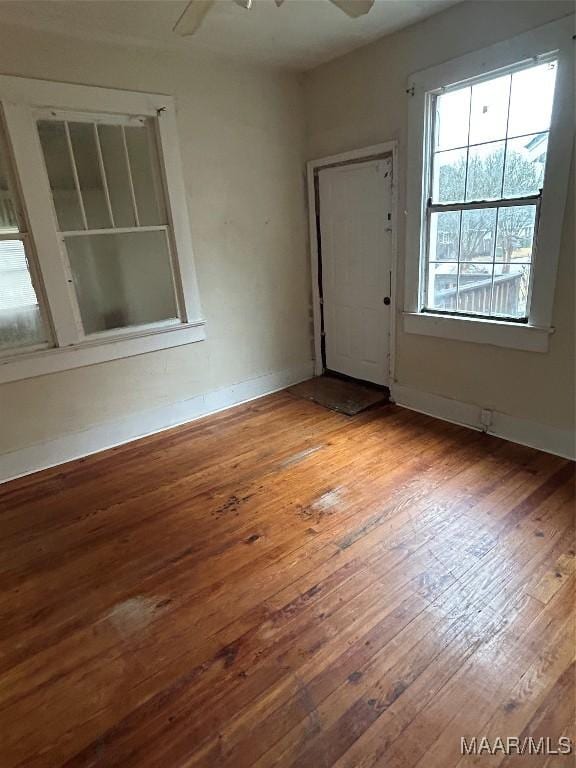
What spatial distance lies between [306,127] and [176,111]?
4.12 feet

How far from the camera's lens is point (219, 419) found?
3781 millimetres

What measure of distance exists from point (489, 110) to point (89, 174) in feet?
8.67

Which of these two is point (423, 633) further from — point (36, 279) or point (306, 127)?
point (306, 127)

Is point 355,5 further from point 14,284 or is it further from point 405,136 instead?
point 14,284

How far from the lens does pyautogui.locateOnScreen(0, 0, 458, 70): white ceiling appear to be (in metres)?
2.49

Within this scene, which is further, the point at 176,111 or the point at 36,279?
the point at 176,111

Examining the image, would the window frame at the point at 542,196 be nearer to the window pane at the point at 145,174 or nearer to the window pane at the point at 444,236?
the window pane at the point at 444,236

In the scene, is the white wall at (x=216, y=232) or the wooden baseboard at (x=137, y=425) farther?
the wooden baseboard at (x=137, y=425)

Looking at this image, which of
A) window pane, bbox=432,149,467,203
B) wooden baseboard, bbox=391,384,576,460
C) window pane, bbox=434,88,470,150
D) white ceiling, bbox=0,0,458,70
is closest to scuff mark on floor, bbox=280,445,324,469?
wooden baseboard, bbox=391,384,576,460

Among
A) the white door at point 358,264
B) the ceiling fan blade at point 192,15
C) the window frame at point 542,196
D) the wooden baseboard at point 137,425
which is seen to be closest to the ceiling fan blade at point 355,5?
the ceiling fan blade at point 192,15

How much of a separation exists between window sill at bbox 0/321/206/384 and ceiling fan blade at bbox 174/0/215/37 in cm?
203

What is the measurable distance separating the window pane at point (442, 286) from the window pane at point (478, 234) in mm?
144

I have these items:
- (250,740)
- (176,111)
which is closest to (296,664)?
(250,740)

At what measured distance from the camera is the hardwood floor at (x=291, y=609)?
1397mm
